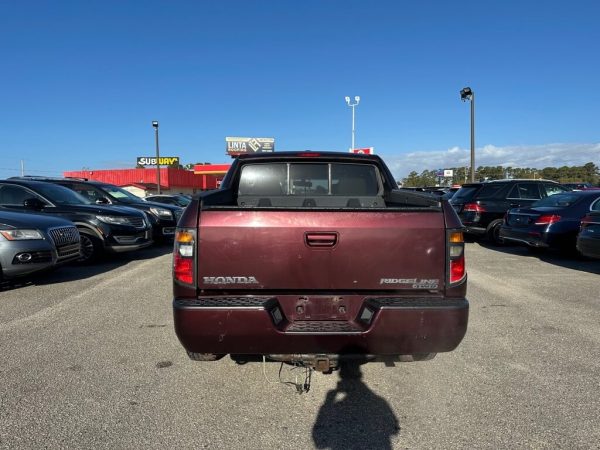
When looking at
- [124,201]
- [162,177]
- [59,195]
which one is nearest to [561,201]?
[124,201]

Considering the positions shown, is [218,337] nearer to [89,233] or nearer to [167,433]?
[167,433]

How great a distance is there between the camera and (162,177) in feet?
185

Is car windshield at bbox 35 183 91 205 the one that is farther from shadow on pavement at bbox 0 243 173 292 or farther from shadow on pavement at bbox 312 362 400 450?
shadow on pavement at bbox 312 362 400 450

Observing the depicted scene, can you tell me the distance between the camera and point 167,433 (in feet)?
8.97

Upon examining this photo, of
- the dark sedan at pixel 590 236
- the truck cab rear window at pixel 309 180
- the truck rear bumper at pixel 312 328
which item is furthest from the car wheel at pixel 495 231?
the truck rear bumper at pixel 312 328

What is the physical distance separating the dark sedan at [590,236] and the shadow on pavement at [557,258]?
687 mm

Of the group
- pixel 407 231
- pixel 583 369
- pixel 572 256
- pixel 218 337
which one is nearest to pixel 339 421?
pixel 218 337

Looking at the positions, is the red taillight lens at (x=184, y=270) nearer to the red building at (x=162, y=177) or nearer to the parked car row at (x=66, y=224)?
the parked car row at (x=66, y=224)

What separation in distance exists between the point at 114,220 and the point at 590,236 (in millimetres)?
8989

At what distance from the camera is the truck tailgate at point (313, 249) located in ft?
9.02

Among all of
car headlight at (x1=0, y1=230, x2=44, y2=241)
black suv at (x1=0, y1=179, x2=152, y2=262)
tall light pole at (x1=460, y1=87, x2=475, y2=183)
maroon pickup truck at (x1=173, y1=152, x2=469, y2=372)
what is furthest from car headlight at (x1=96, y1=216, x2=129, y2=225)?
tall light pole at (x1=460, y1=87, x2=475, y2=183)

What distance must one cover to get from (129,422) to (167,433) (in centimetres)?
31

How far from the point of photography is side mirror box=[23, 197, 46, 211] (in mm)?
8031

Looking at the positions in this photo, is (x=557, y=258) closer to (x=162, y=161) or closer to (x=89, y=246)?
(x=89, y=246)
